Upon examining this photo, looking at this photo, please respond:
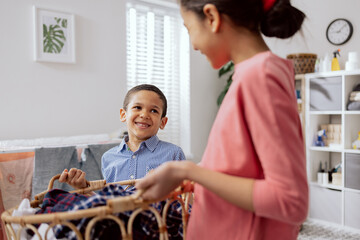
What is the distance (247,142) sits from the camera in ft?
2.05

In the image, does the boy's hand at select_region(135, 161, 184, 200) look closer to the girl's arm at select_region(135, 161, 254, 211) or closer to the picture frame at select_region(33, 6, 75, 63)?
the girl's arm at select_region(135, 161, 254, 211)

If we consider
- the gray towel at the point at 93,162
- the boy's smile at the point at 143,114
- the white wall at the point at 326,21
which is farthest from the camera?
the white wall at the point at 326,21

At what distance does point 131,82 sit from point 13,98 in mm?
1194

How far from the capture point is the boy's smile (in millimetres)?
1359

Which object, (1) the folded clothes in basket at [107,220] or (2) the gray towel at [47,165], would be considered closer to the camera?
(1) the folded clothes in basket at [107,220]

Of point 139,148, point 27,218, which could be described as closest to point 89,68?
point 139,148

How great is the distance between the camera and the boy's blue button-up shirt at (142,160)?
1.37 meters

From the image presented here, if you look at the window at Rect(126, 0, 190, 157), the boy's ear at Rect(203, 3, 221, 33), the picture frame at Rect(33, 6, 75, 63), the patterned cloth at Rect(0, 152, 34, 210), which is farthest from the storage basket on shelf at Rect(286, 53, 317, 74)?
the boy's ear at Rect(203, 3, 221, 33)

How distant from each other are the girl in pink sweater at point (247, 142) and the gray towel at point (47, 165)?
1.43m

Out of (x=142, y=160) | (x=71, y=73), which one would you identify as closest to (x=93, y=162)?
(x=142, y=160)

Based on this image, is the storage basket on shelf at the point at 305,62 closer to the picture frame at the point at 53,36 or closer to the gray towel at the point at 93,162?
the picture frame at the point at 53,36

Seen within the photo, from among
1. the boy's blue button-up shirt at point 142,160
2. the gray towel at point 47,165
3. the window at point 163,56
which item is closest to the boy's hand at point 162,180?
the boy's blue button-up shirt at point 142,160

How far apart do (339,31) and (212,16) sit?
3272 mm

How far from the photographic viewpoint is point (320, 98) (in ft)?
11.0
